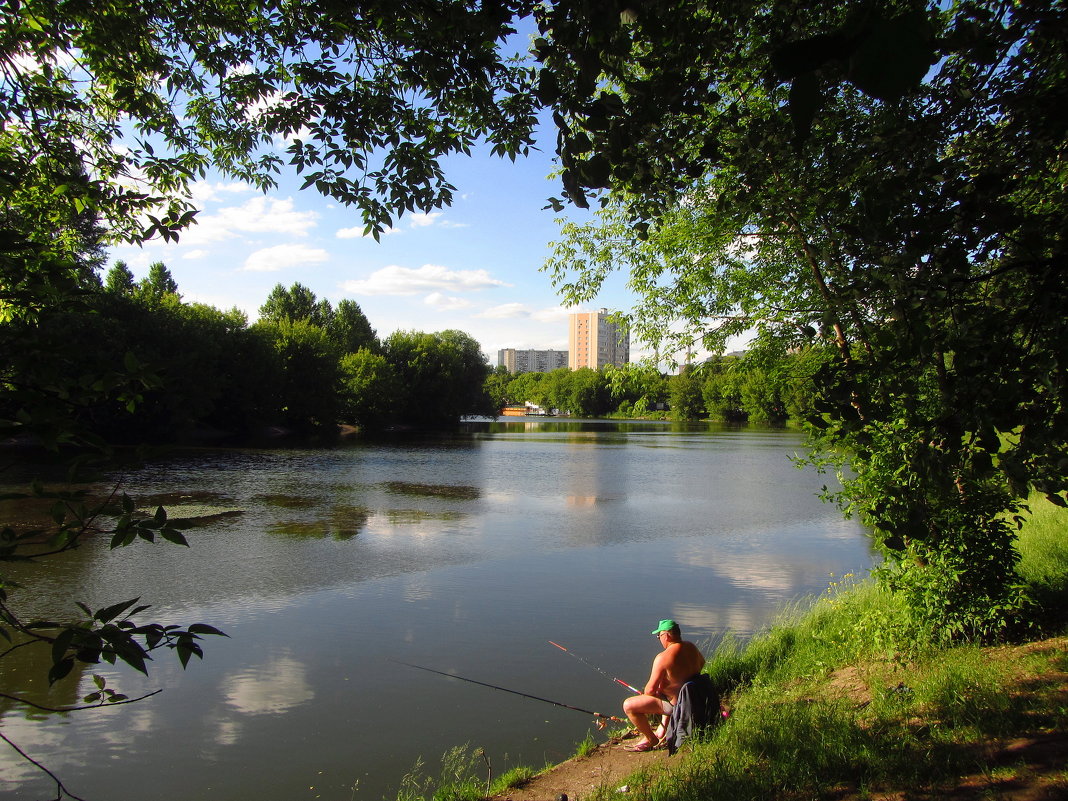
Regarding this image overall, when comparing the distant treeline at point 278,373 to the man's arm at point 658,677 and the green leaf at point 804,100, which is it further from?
the man's arm at point 658,677

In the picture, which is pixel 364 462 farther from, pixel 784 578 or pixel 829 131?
pixel 829 131

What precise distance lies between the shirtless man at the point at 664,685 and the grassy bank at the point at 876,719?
0.49m

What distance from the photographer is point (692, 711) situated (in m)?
5.82

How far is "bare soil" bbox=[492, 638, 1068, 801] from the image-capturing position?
3.31m

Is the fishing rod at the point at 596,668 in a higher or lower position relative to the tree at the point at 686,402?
lower

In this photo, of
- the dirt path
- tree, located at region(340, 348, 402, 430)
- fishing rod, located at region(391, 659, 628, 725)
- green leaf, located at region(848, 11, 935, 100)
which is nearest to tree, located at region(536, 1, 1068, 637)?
green leaf, located at region(848, 11, 935, 100)

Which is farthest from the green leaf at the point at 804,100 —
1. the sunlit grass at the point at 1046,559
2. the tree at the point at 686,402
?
the tree at the point at 686,402

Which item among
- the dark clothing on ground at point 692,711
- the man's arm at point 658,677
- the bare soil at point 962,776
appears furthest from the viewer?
the man's arm at point 658,677

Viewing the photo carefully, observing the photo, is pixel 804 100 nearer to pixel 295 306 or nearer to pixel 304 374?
pixel 304 374

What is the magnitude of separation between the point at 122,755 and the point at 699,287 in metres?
7.48

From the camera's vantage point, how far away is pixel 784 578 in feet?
40.9

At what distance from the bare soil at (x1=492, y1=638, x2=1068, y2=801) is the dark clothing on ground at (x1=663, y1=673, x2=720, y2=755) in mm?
187

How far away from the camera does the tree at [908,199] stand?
2.52 metres

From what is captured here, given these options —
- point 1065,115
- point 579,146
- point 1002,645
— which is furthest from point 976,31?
point 1002,645
